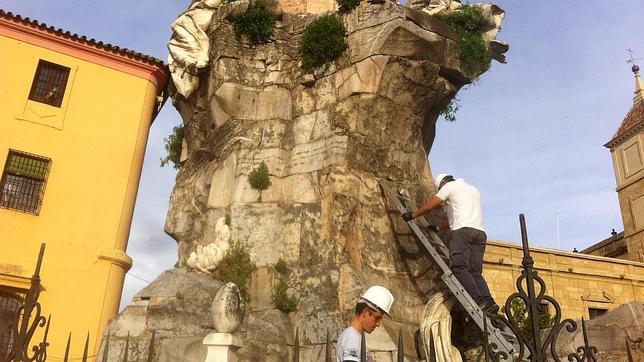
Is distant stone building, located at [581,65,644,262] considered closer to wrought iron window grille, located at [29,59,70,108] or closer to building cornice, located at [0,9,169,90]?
building cornice, located at [0,9,169,90]

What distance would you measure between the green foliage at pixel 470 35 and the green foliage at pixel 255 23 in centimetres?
298

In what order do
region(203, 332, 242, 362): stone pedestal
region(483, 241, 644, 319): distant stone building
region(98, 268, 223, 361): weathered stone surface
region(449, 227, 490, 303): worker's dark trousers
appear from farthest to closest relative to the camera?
region(483, 241, 644, 319): distant stone building
region(449, 227, 490, 303): worker's dark trousers
region(98, 268, 223, 361): weathered stone surface
region(203, 332, 242, 362): stone pedestal

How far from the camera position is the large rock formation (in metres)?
7.69

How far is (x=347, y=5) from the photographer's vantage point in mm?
9516

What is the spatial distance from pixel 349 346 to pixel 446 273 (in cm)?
381

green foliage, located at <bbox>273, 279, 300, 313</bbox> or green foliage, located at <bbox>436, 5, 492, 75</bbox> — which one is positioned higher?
green foliage, located at <bbox>436, 5, 492, 75</bbox>

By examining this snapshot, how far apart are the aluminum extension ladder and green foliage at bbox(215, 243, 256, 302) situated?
7.53 ft

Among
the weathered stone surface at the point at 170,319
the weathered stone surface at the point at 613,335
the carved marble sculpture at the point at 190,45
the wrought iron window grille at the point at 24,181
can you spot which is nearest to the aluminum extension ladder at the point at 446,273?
the weathered stone surface at the point at 613,335

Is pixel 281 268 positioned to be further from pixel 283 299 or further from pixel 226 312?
pixel 226 312

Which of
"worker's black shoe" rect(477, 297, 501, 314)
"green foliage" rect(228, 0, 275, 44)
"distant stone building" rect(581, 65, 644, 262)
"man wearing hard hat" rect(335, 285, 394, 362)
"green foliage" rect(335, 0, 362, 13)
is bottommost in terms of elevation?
"man wearing hard hat" rect(335, 285, 394, 362)

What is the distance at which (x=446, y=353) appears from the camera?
690 cm

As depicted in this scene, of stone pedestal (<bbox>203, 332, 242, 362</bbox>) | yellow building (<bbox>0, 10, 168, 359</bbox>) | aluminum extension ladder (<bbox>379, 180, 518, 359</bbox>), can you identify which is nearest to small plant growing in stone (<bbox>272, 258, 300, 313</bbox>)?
aluminum extension ladder (<bbox>379, 180, 518, 359</bbox>)

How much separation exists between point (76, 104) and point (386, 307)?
45.7ft

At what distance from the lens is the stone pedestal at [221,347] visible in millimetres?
4191
